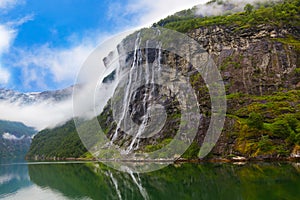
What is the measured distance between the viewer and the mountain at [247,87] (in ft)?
151

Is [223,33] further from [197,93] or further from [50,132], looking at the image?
[50,132]

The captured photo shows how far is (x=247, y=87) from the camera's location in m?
62.9

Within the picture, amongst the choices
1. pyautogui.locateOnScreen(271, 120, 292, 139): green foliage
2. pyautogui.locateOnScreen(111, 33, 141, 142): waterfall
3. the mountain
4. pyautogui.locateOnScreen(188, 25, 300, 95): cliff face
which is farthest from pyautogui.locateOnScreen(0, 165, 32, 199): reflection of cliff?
pyautogui.locateOnScreen(188, 25, 300, 95): cliff face

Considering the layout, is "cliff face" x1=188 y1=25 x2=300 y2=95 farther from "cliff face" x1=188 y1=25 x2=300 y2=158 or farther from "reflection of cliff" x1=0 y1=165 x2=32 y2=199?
"reflection of cliff" x1=0 y1=165 x2=32 y2=199

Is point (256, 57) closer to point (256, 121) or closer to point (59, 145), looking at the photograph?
point (256, 121)

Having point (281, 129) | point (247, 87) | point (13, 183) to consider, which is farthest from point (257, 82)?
point (13, 183)

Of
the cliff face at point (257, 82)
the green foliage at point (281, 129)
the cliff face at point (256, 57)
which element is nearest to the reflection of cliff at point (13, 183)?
the cliff face at point (257, 82)

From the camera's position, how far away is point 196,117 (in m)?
58.3

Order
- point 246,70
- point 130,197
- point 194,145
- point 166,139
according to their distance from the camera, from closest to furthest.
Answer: point 130,197, point 194,145, point 166,139, point 246,70

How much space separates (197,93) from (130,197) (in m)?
42.2

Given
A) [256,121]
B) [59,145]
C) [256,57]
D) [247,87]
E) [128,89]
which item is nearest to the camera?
[256,121]

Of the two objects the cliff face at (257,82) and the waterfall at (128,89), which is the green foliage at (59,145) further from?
the cliff face at (257,82)

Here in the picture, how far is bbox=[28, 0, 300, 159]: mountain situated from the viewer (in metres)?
46.0

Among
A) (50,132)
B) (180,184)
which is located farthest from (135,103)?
(50,132)
